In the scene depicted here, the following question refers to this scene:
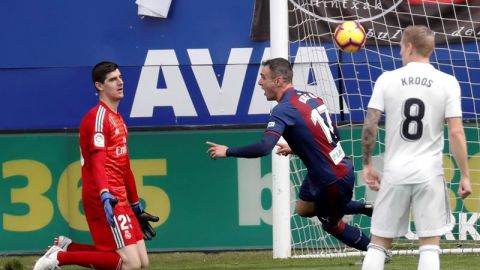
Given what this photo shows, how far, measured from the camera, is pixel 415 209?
23.7 feet

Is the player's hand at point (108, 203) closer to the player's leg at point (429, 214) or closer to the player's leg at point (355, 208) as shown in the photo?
the player's leg at point (355, 208)

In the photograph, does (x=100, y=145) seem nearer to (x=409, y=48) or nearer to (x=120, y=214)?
(x=120, y=214)

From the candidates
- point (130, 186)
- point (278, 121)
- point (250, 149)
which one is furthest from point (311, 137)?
point (130, 186)

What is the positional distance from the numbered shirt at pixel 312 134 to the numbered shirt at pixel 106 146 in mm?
1184

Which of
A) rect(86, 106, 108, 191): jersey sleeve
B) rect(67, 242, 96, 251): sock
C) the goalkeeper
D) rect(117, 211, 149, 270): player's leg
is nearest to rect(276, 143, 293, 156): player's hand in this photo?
the goalkeeper

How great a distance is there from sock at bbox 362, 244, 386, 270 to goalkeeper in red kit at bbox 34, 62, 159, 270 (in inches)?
90.7

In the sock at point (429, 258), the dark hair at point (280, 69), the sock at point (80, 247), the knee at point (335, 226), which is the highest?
the dark hair at point (280, 69)

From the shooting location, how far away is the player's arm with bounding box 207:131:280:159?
8289mm

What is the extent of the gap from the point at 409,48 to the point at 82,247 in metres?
3.41

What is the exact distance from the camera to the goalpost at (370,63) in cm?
Answer: 1239

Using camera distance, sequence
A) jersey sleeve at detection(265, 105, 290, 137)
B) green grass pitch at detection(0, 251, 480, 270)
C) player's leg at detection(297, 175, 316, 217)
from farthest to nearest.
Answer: green grass pitch at detection(0, 251, 480, 270)
player's leg at detection(297, 175, 316, 217)
jersey sleeve at detection(265, 105, 290, 137)

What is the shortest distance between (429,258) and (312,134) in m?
2.06

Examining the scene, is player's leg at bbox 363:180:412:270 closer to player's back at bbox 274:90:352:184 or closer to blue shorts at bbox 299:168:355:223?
player's back at bbox 274:90:352:184

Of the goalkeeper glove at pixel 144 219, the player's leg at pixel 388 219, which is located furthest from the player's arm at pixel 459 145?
the goalkeeper glove at pixel 144 219
